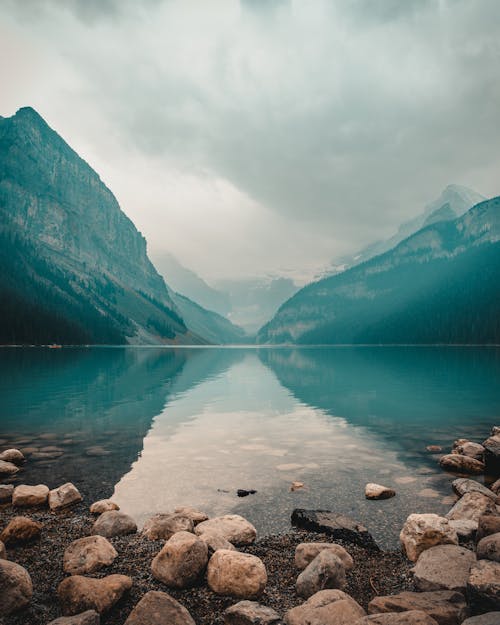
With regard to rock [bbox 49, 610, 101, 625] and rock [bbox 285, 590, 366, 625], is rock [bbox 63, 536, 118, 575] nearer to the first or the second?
rock [bbox 49, 610, 101, 625]

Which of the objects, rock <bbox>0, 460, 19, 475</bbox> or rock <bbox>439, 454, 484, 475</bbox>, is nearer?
rock <bbox>0, 460, 19, 475</bbox>

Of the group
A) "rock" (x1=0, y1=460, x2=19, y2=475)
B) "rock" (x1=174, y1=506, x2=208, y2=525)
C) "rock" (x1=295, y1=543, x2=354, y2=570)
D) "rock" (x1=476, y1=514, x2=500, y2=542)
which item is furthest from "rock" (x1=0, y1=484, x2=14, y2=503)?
"rock" (x1=476, y1=514, x2=500, y2=542)

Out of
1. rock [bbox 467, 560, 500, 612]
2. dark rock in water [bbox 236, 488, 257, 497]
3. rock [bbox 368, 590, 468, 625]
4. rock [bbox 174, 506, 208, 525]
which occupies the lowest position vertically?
dark rock in water [bbox 236, 488, 257, 497]

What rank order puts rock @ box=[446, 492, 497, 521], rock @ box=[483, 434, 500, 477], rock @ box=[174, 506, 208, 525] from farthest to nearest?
rock @ box=[483, 434, 500, 477]
rock @ box=[174, 506, 208, 525]
rock @ box=[446, 492, 497, 521]

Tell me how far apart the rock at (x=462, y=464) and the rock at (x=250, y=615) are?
14.8m

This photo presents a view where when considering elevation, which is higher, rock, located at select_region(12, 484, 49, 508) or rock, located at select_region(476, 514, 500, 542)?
rock, located at select_region(476, 514, 500, 542)

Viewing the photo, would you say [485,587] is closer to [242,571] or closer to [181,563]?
[242,571]

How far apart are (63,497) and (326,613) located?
1085 cm

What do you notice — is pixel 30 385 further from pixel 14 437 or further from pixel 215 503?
pixel 215 503

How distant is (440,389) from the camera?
53.9 m

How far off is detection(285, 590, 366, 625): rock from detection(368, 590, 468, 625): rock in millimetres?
565

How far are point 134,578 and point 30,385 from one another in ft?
178

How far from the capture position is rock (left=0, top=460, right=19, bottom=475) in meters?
17.8

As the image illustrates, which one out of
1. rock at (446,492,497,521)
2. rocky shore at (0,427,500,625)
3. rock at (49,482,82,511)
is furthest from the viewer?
rock at (49,482,82,511)
